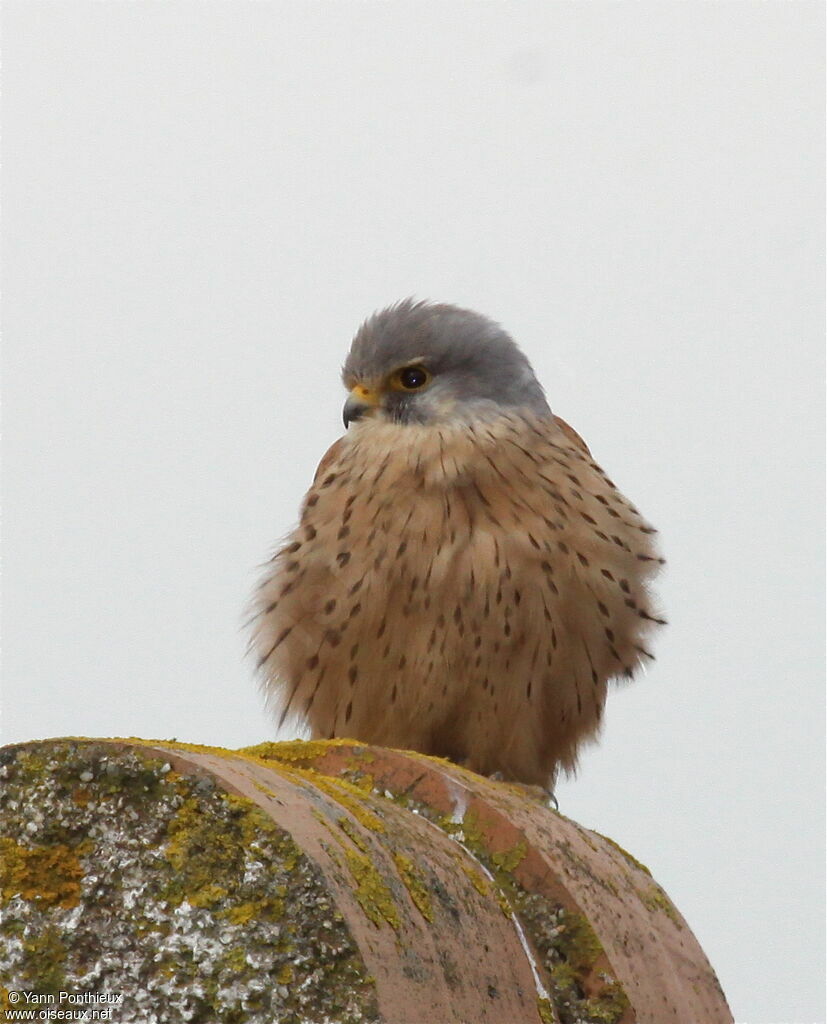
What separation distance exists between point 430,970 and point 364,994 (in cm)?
23

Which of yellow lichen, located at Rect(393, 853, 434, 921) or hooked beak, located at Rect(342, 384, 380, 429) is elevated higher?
hooked beak, located at Rect(342, 384, 380, 429)

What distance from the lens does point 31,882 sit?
7.20ft

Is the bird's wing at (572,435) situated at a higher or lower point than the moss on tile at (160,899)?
higher

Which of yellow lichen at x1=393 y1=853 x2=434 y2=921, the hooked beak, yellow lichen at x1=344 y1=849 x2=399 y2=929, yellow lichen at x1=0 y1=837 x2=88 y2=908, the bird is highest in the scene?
the hooked beak

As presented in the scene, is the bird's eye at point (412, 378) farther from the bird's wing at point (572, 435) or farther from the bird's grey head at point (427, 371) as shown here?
the bird's wing at point (572, 435)

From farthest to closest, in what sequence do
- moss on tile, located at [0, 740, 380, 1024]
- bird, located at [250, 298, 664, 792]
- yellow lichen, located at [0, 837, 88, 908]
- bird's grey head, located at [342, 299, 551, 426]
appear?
bird's grey head, located at [342, 299, 551, 426]
bird, located at [250, 298, 664, 792]
yellow lichen, located at [0, 837, 88, 908]
moss on tile, located at [0, 740, 380, 1024]

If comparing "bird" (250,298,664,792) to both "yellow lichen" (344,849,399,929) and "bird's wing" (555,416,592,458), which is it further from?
"yellow lichen" (344,849,399,929)

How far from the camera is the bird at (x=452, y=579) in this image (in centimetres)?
429

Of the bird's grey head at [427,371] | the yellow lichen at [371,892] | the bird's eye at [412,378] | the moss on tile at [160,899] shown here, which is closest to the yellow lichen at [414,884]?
the yellow lichen at [371,892]

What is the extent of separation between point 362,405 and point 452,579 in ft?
2.43

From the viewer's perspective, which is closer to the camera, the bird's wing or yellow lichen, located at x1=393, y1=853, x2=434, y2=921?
yellow lichen, located at x1=393, y1=853, x2=434, y2=921

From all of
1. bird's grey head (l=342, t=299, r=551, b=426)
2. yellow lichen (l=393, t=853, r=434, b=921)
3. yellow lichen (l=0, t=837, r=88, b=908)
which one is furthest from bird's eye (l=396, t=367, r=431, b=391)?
yellow lichen (l=0, t=837, r=88, b=908)

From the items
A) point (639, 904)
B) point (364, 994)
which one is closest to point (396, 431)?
point (639, 904)

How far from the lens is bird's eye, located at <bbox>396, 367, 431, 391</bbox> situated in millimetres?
4785
